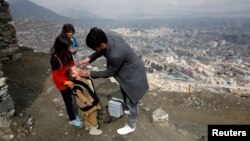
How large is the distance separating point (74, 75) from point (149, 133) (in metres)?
2.27

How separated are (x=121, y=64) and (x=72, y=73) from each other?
0.89m

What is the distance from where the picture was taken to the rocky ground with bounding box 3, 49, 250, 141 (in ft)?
18.3

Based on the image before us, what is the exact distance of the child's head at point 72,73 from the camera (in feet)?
15.4

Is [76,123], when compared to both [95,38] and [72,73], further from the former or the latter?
[95,38]

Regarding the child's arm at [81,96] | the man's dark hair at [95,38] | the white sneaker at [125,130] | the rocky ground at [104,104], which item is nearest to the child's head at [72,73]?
the child's arm at [81,96]

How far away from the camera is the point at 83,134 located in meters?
5.50

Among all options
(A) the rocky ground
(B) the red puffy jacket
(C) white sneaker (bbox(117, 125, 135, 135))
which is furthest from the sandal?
(B) the red puffy jacket

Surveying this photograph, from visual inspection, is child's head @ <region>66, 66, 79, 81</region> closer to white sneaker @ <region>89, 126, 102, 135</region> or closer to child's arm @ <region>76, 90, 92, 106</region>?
child's arm @ <region>76, 90, 92, 106</region>

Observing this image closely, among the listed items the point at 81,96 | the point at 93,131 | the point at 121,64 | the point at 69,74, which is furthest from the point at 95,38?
the point at 93,131

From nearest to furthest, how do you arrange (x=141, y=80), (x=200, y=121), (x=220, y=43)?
(x=141, y=80) → (x=200, y=121) → (x=220, y=43)

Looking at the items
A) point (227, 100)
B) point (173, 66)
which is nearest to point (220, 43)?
point (173, 66)

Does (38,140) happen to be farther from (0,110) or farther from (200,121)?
(200,121)

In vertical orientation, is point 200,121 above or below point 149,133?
below

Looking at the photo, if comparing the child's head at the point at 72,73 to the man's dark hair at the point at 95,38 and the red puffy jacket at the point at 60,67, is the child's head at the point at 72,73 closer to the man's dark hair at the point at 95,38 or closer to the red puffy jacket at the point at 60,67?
the red puffy jacket at the point at 60,67
